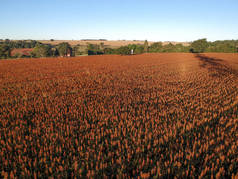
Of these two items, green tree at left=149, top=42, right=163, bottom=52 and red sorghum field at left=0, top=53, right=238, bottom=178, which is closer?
red sorghum field at left=0, top=53, right=238, bottom=178

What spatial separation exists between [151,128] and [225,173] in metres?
1.95

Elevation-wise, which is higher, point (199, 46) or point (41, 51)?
point (199, 46)

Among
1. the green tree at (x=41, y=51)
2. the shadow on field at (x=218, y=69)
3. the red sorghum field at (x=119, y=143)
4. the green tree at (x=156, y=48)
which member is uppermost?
the green tree at (x=156, y=48)

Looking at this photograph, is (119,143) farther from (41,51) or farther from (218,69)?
(41,51)

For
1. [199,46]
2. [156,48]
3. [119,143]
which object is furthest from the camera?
[156,48]

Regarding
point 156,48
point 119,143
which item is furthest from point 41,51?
point 119,143

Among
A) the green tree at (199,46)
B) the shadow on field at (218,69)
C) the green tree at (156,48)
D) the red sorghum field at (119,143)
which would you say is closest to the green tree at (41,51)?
the green tree at (156,48)

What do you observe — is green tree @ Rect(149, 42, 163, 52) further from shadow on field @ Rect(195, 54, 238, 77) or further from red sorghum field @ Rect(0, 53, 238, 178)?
red sorghum field @ Rect(0, 53, 238, 178)

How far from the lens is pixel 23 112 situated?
5520mm

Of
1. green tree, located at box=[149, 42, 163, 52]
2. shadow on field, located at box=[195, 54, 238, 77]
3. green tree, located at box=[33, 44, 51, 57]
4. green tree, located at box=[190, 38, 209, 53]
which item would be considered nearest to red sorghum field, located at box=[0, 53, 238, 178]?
shadow on field, located at box=[195, 54, 238, 77]

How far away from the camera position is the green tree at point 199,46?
243ft

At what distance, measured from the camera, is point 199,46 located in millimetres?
75875

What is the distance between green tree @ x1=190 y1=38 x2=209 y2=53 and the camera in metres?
73.9

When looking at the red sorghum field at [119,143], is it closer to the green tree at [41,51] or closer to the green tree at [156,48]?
the green tree at [41,51]
